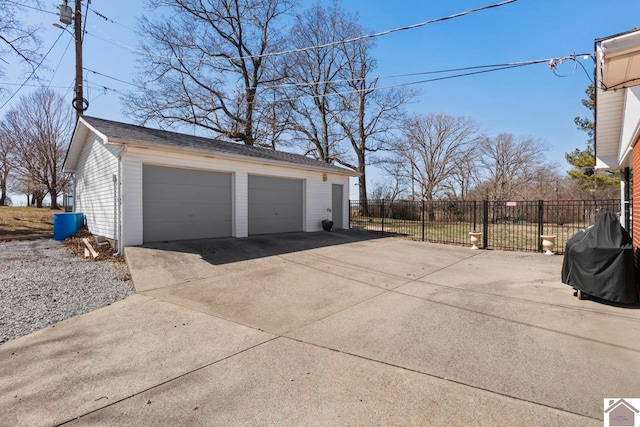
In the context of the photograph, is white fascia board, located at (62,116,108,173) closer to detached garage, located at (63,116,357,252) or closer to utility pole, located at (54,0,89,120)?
detached garage, located at (63,116,357,252)

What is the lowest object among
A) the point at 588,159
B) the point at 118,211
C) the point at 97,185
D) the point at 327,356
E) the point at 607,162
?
the point at 327,356

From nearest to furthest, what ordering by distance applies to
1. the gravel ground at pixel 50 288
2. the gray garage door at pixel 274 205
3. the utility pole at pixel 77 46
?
the gravel ground at pixel 50 288 < the gray garage door at pixel 274 205 < the utility pole at pixel 77 46

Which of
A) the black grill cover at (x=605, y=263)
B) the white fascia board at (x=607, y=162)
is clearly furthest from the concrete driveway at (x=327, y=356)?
the white fascia board at (x=607, y=162)

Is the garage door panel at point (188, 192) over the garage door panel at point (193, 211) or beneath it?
over

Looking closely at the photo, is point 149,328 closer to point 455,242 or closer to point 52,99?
point 455,242

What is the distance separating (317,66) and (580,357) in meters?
26.1

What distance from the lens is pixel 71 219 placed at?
11.0 m

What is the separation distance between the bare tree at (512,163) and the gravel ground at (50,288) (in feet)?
102

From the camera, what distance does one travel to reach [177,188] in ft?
28.9

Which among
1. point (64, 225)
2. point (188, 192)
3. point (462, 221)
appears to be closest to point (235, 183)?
point (188, 192)

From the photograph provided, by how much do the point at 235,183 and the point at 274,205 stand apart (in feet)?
5.96

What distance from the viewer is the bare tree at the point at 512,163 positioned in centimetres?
2969

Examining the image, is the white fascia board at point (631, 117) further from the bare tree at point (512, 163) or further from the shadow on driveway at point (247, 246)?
the bare tree at point (512, 163)

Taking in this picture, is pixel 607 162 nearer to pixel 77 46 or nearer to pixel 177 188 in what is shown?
pixel 177 188
